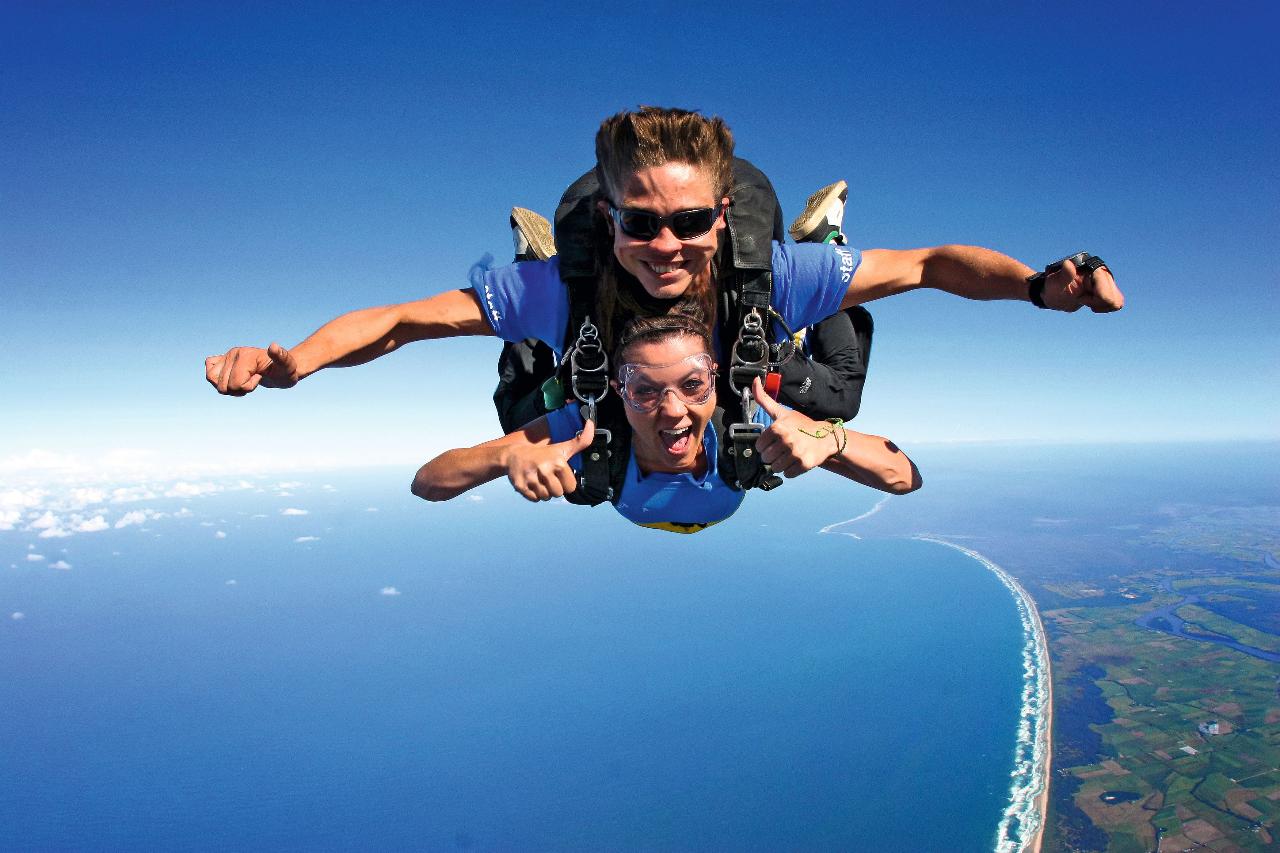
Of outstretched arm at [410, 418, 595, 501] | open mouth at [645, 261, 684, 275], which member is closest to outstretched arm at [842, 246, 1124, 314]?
open mouth at [645, 261, 684, 275]

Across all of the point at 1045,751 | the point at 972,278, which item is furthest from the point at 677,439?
the point at 1045,751

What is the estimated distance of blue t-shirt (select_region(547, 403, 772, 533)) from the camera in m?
3.12

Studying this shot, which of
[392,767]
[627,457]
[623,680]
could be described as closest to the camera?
[627,457]

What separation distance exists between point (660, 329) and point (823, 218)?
1475 millimetres

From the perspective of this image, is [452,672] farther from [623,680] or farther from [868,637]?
[868,637]

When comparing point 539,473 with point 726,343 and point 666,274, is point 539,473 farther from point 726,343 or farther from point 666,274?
point 726,343

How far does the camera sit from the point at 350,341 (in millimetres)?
2492

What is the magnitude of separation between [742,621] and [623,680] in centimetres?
3124

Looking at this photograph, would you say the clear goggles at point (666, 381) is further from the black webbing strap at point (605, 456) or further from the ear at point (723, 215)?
the ear at point (723, 215)

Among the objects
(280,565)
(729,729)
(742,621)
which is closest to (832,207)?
(729,729)

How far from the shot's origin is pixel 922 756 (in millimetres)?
68438

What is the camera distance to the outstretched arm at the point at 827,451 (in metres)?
2.63

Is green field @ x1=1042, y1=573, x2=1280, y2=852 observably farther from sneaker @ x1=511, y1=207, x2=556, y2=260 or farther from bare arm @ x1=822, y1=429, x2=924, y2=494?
sneaker @ x1=511, y1=207, x2=556, y2=260

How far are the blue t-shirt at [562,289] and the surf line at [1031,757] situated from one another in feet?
219
